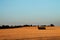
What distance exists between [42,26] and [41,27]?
0.93m

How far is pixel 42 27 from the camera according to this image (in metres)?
80.3

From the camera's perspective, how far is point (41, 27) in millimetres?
80438

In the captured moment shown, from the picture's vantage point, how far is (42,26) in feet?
262

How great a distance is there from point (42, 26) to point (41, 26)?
54cm

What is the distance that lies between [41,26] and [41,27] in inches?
33.1

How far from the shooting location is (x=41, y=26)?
7981 centimetres

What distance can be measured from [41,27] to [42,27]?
54 cm

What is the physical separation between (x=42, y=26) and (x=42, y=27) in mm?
706
